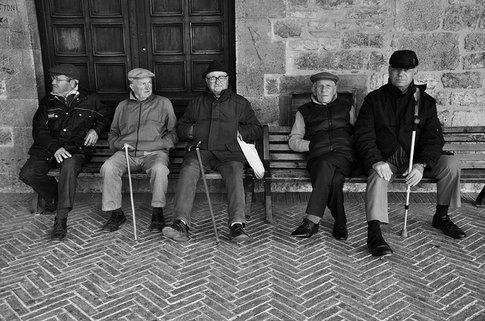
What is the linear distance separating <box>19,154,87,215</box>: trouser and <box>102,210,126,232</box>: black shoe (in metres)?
0.39

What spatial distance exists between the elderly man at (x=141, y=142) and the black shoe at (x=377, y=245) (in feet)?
6.32

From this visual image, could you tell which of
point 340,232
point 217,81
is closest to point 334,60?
point 217,81

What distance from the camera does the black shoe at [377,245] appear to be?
3.92 meters

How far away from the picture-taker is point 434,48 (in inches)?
206

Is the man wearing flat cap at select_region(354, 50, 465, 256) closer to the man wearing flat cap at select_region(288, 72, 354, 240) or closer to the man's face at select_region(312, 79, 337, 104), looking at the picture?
the man wearing flat cap at select_region(288, 72, 354, 240)

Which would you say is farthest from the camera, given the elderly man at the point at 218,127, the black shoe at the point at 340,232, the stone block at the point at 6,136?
the stone block at the point at 6,136

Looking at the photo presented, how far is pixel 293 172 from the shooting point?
4746 mm

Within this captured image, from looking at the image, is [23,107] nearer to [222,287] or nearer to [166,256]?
[166,256]

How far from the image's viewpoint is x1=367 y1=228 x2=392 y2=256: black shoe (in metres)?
3.92

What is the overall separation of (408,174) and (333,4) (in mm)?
2060

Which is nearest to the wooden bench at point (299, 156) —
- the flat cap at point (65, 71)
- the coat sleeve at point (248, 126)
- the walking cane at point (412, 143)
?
the coat sleeve at point (248, 126)

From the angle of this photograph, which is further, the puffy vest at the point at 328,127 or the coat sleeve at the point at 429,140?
the puffy vest at the point at 328,127

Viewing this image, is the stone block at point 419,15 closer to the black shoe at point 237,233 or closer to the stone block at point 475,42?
the stone block at point 475,42

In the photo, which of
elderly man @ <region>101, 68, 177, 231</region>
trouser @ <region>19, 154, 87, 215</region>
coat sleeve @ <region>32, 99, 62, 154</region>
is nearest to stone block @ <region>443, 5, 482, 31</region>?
elderly man @ <region>101, 68, 177, 231</region>
